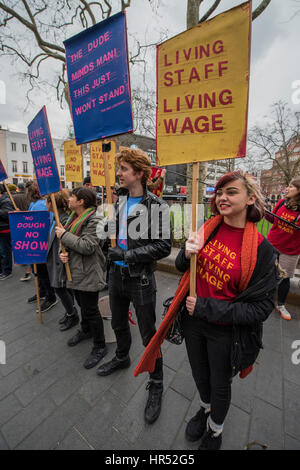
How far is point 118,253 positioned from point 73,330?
187cm

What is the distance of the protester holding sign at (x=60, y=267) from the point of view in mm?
2621

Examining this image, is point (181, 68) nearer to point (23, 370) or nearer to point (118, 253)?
point (118, 253)

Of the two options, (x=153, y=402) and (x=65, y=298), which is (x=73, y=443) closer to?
(x=153, y=402)

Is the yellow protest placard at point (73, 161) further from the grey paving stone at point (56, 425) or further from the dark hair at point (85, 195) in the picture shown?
the grey paving stone at point (56, 425)

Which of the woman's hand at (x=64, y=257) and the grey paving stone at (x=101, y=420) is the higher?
the woman's hand at (x=64, y=257)

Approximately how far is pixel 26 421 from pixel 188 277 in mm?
1820

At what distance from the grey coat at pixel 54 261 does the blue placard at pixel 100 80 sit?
4.63 feet

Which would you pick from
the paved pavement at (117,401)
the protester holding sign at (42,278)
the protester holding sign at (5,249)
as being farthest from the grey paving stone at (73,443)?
the protester holding sign at (5,249)

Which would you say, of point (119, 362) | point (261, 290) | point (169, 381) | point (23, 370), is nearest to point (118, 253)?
point (261, 290)

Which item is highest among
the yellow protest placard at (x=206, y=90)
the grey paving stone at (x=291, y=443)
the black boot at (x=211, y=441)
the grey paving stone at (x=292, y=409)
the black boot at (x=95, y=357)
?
the yellow protest placard at (x=206, y=90)

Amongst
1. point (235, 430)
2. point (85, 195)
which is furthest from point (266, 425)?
point (85, 195)

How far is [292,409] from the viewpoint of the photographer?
176 cm

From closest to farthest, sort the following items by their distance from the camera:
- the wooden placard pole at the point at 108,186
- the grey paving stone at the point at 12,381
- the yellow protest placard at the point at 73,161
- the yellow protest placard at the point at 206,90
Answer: the yellow protest placard at the point at 206,90, the wooden placard pole at the point at 108,186, the grey paving stone at the point at 12,381, the yellow protest placard at the point at 73,161

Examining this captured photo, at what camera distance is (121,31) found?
4.92 ft
